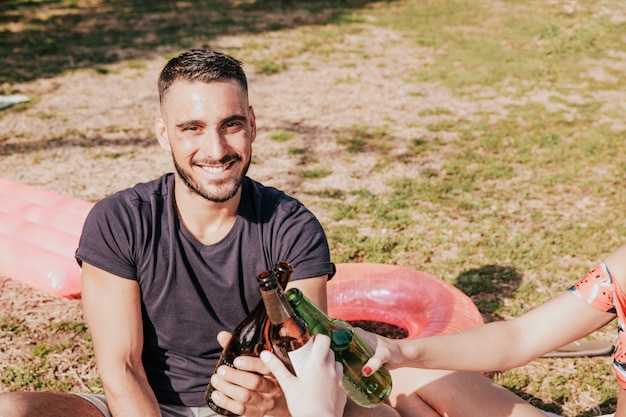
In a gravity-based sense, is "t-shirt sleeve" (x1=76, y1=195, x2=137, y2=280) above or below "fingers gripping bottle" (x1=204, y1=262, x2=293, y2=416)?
above

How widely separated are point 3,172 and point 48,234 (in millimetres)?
2472

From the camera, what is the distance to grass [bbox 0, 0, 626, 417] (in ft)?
17.5

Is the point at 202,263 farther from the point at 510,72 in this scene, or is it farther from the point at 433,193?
the point at 510,72

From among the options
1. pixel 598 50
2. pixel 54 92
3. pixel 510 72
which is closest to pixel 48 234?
pixel 54 92

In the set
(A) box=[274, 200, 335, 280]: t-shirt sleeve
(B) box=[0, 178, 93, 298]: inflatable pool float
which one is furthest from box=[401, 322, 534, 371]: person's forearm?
Answer: (B) box=[0, 178, 93, 298]: inflatable pool float

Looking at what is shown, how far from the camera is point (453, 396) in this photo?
306 cm

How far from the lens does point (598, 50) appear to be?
39.9 ft

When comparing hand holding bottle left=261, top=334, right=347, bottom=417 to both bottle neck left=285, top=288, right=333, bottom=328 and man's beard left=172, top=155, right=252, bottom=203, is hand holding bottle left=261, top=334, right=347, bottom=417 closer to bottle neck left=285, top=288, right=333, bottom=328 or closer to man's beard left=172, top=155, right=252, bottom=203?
bottle neck left=285, top=288, right=333, bottom=328

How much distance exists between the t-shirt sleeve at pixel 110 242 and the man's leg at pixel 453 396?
1.39 metres

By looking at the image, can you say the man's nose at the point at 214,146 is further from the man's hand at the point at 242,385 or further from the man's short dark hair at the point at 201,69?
the man's hand at the point at 242,385

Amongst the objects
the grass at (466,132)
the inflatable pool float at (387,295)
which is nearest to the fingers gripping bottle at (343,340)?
the inflatable pool float at (387,295)

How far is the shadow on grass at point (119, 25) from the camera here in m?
11.3

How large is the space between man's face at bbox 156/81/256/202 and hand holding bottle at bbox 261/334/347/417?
104 cm

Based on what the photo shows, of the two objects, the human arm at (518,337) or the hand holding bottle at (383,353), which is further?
the human arm at (518,337)
